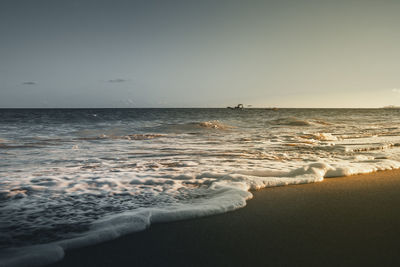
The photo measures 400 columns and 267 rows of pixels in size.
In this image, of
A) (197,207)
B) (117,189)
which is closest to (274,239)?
(197,207)

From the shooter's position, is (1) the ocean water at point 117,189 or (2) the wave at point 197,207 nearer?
(2) the wave at point 197,207

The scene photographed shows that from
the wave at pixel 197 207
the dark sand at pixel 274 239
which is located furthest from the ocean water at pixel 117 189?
the dark sand at pixel 274 239

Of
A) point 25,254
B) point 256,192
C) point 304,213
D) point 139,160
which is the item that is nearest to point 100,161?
point 139,160

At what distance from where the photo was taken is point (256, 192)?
358 cm

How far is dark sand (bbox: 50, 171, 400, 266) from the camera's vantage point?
1.91 meters

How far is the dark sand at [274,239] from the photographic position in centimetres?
191

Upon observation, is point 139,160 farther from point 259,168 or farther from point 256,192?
point 256,192

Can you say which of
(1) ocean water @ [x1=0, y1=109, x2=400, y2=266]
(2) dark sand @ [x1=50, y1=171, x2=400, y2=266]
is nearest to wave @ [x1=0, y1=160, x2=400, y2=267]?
(1) ocean water @ [x1=0, y1=109, x2=400, y2=266]

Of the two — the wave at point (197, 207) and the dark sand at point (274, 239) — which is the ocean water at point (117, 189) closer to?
the wave at point (197, 207)

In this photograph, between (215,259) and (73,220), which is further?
(73,220)

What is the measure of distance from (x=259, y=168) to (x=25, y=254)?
12.2ft

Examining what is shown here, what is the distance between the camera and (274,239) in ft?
7.28

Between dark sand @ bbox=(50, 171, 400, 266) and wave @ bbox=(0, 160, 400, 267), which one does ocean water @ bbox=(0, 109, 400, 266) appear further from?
dark sand @ bbox=(50, 171, 400, 266)

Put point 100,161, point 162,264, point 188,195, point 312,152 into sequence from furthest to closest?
point 312,152, point 100,161, point 188,195, point 162,264
